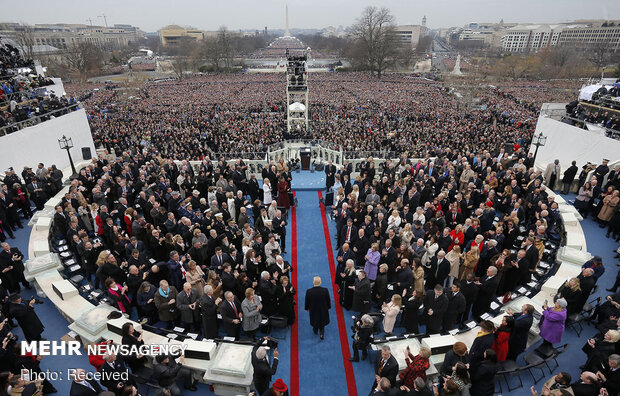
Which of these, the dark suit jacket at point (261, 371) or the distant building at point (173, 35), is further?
the distant building at point (173, 35)

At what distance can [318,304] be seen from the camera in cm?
621

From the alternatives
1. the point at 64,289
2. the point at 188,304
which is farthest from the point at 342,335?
the point at 64,289

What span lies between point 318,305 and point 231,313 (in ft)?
5.34

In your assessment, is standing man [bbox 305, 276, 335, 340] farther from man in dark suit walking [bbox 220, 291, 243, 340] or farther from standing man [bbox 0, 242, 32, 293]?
standing man [bbox 0, 242, 32, 293]

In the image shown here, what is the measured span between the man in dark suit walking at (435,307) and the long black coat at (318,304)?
183 cm

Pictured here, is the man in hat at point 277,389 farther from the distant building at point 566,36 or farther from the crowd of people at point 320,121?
the distant building at point 566,36

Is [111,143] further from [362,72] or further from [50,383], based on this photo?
[362,72]

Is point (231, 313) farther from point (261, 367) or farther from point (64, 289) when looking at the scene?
point (64, 289)

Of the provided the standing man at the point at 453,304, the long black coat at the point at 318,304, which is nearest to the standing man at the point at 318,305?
the long black coat at the point at 318,304

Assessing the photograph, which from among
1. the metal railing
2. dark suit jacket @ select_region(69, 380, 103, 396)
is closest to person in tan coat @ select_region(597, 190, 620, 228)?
dark suit jacket @ select_region(69, 380, 103, 396)

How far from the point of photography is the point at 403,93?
4228 centimetres

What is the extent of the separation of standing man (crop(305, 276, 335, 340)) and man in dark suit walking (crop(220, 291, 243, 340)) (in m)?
1.32

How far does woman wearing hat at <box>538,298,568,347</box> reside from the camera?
521 centimetres

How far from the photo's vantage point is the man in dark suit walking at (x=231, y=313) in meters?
5.73
